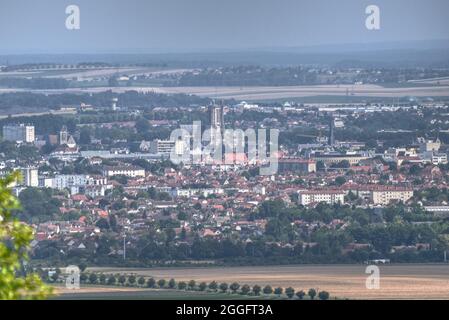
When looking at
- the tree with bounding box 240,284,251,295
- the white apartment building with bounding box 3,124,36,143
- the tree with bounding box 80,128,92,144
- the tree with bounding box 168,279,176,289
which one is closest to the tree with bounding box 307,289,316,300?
the tree with bounding box 240,284,251,295

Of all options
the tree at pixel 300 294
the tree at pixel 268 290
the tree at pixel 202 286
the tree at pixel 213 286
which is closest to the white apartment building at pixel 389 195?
the tree at pixel 213 286

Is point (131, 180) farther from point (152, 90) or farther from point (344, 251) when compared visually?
point (152, 90)

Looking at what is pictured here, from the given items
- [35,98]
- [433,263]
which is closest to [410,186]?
[433,263]

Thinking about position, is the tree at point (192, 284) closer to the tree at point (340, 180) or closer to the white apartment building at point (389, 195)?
the white apartment building at point (389, 195)

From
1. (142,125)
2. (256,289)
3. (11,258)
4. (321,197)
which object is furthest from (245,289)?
(142,125)

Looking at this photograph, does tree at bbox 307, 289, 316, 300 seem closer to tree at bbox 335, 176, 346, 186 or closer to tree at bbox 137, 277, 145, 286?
tree at bbox 137, 277, 145, 286

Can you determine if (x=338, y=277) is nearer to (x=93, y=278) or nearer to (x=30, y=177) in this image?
(x=93, y=278)
